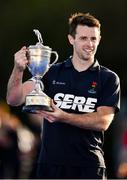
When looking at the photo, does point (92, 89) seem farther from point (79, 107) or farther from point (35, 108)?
point (35, 108)

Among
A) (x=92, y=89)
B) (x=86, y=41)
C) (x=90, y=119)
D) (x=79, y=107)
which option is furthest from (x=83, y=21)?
(x=90, y=119)

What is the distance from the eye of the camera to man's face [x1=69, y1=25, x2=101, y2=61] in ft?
28.8

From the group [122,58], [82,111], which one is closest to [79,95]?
[82,111]

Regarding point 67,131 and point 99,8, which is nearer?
point 67,131

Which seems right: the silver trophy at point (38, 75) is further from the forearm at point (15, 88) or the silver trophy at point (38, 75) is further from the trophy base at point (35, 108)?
the forearm at point (15, 88)

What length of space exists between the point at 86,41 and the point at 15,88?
748mm

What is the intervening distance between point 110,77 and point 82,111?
0.41m

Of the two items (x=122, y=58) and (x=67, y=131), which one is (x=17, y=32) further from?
(x=67, y=131)

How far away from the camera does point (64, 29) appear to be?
59.0 feet

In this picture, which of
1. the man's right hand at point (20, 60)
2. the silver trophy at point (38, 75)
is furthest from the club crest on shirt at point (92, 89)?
the man's right hand at point (20, 60)

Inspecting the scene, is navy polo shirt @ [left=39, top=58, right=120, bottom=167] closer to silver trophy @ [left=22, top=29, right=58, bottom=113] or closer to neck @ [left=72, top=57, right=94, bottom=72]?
neck @ [left=72, top=57, right=94, bottom=72]

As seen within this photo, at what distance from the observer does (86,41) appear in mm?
8805

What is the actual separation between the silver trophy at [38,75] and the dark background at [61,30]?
838cm

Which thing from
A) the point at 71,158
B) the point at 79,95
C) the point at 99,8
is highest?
the point at 99,8
